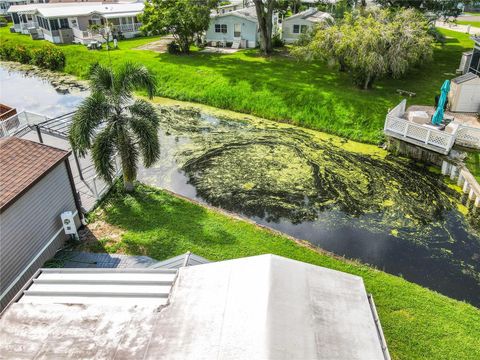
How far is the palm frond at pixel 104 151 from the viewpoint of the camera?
42.6 ft

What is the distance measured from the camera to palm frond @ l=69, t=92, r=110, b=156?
12578 millimetres

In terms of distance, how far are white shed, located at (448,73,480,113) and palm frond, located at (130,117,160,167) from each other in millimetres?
15737

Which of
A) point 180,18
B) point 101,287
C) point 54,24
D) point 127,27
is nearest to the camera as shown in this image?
point 101,287

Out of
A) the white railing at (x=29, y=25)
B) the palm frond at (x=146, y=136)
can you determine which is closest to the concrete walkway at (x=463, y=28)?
the palm frond at (x=146, y=136)

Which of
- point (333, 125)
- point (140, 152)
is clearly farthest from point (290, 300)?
point (333, 125)

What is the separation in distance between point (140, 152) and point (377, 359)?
10.8 metres

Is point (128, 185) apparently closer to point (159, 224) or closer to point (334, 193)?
point (159, 224)

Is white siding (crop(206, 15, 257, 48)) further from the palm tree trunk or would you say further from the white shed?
the palm tree trunk

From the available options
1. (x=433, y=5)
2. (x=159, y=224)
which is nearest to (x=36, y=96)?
(x=159, y=224)

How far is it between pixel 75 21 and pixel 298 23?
2301 cm

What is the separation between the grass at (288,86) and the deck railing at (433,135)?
1.83 m

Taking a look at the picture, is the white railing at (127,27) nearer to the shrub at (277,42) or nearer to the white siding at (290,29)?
the shrub at (277,42)

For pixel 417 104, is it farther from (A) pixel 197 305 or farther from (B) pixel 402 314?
(A) pixel 197 305

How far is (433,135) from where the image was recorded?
1697 centimetres
